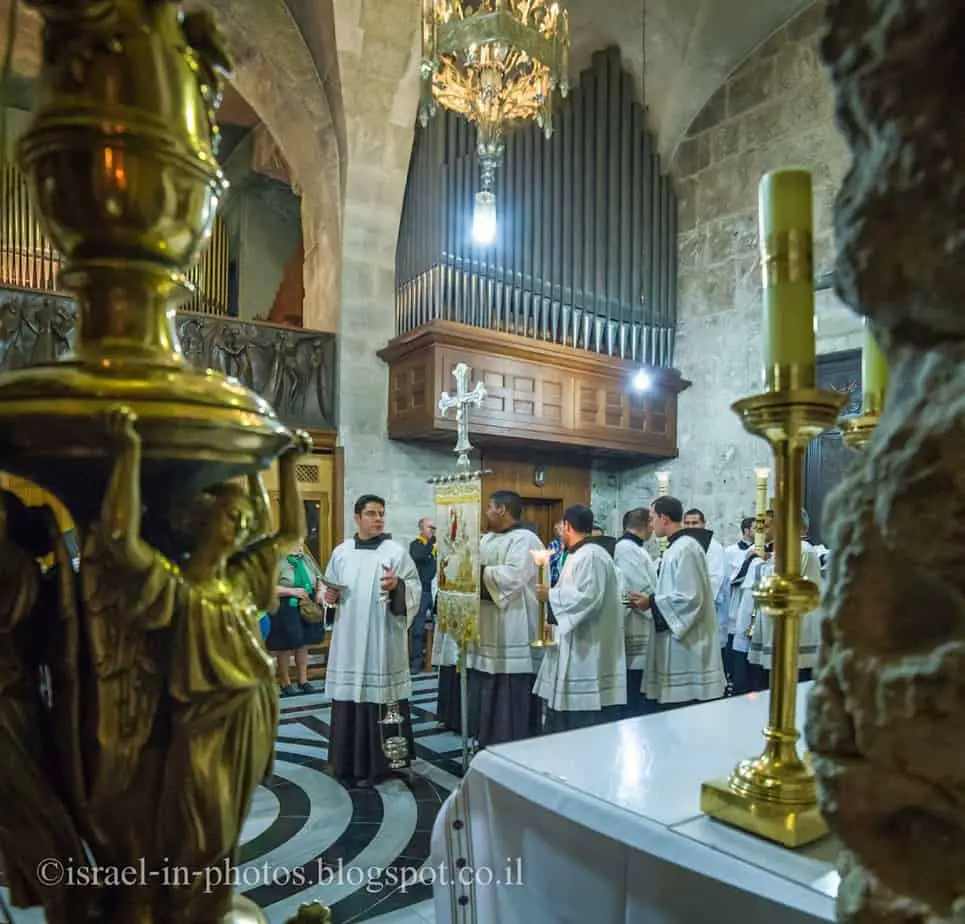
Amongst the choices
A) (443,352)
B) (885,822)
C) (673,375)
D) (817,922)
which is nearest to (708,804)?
(817,922)

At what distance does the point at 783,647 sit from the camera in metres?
1.22

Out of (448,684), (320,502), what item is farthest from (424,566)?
(448,684)

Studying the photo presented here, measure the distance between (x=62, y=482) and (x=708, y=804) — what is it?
1.05 meters

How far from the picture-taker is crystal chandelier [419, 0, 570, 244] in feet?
17.6

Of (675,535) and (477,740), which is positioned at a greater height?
(675,535)

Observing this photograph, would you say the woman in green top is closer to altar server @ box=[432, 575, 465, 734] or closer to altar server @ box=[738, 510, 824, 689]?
altar server @ box=[432, 575, 465, 734]

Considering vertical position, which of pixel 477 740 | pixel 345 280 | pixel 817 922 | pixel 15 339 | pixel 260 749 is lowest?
pixel 477 740

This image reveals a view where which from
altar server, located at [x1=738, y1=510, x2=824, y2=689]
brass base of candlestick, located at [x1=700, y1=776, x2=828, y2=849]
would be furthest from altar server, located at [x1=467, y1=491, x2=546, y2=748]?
brass base of candlestick, located at [x1=700, y1=776, x2=828, y2=849]

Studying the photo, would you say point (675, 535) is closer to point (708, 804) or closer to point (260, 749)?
point (708, 804)

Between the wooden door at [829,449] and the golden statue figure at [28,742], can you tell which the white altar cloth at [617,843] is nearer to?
the golden statue figure at [28,742]

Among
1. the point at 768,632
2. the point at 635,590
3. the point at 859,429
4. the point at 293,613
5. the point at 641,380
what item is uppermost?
the point at 641,380

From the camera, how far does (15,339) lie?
6.28m

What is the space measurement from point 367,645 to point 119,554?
4.20 m

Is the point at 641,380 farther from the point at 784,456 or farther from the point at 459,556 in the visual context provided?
the point at 784,456
